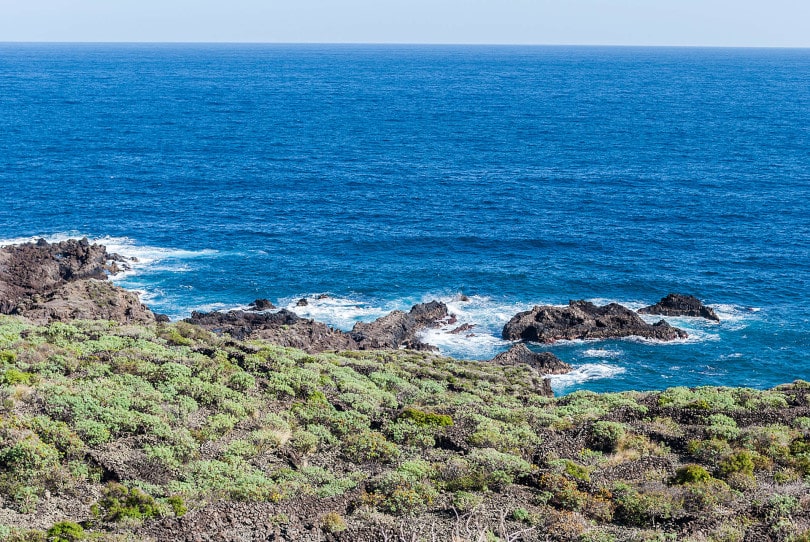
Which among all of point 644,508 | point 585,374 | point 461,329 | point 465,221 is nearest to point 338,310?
point 461,329

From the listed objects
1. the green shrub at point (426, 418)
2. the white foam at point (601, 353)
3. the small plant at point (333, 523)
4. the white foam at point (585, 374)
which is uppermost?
the small plant at point (333, 523)

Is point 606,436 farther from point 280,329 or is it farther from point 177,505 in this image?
point 280,329

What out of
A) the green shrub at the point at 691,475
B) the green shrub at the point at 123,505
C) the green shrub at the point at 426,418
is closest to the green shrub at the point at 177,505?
the green shrub at the point at 123,505

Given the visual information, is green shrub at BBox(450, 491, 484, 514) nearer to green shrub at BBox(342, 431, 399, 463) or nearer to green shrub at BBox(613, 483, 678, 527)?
green shrub at BBox(342, 431, 399, 463)

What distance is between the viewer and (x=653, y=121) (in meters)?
182

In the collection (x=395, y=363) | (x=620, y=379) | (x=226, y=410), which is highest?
(x=226, y=410)

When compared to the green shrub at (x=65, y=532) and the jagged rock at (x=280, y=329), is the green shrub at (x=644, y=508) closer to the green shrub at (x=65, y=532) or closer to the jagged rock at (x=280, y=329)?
the green shrub at (x=65, y=532)

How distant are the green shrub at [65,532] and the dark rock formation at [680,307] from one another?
62.1 metres

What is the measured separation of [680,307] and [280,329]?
4034 cm

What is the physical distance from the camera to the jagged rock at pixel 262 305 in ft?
234

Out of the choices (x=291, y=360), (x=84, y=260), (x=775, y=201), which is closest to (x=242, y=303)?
(x=84, y=260)

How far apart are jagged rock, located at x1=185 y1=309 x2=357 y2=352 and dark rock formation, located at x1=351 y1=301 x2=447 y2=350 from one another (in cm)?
175

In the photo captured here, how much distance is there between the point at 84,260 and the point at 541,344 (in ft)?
164

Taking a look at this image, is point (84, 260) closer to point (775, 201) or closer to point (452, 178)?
point (452, 178)
